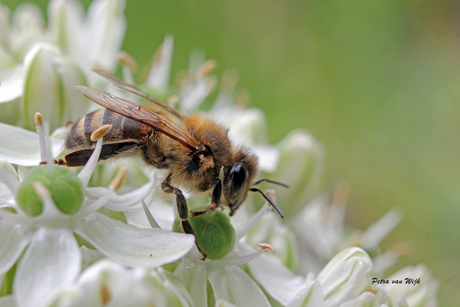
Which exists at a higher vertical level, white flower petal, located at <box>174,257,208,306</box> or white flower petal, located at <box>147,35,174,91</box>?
white flower petal, located at <box>147,35,174,91</box>

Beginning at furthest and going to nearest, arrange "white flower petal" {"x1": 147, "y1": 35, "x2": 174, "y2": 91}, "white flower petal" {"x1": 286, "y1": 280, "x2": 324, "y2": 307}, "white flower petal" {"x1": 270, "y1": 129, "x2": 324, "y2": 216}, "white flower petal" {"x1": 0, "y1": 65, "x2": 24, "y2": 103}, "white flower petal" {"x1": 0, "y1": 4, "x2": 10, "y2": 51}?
"white flower petal" {"x1": 147, "y1": 35, "x2": 174, "y2": 91} → "white flower petal" {"x1": 270, "y1": 129, "x2": 324, "y2": 216} → "white flower petal" {"x1": 0, "y1": 4, "x2": 10, "y2": 51} → "white flower petal" {"x1": 0, "y1": 65, "x2": 24, "y2": 103} → "white flower petal" {"x1": 286, "y1": 280, "x2": 324, "y2": 307}

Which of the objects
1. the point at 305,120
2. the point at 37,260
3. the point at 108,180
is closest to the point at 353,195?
the point at 305,120

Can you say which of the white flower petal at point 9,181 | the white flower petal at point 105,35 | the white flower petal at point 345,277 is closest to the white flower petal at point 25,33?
the white flower petal at point 105,35

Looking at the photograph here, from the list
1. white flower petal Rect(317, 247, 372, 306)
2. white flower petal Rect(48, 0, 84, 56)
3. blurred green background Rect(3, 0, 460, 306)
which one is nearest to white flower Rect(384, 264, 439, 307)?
white flower petal Rect(317, 247, 372, 306)

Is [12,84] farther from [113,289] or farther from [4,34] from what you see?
[113,289]

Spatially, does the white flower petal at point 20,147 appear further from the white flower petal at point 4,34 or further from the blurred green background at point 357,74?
the blurred green background at point 357,74

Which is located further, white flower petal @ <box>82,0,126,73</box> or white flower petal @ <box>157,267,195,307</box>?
white flower petal @ <box>82,0,126,73</box>

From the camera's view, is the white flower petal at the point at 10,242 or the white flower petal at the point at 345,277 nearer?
the white flower petal at the point at 10,242

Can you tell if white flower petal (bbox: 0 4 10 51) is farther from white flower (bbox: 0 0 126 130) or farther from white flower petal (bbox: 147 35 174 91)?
white flower petal (bbox: 147 35 174 91)
